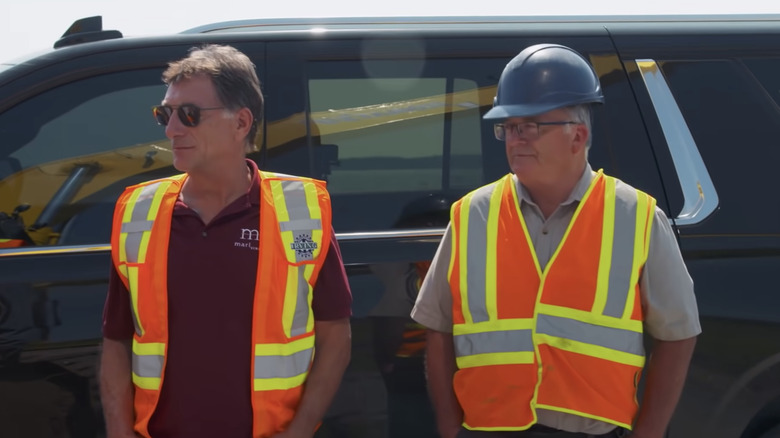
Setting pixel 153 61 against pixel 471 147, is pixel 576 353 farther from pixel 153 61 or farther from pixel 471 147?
pixel 153 61

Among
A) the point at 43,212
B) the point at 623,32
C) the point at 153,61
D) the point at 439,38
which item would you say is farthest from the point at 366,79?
the point at 43,212

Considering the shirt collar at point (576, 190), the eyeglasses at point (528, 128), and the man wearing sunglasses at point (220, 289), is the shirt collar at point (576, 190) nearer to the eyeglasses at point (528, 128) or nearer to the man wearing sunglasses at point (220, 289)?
the eyeglasses at point (528, 128)

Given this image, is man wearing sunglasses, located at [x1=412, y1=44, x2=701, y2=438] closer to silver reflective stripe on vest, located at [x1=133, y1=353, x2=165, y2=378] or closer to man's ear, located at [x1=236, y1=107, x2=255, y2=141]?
man's ear, located at [x1=236, y1=107, x2=255, y2=141]

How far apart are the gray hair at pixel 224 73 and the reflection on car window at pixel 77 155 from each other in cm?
65

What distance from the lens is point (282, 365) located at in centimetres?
234

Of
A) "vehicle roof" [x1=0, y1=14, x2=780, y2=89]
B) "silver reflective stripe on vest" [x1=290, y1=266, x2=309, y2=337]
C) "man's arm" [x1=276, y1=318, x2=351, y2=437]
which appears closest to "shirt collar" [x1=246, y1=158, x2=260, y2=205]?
"silver reflective stripe on vest" [x1=290, y1=266, x2=309, y2=337]

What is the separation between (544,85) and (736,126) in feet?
3.75

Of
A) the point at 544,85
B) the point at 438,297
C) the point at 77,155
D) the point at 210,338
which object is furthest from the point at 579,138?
the point at 77,155

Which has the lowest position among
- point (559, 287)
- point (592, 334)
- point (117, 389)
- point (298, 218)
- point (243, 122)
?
point (117, 389)

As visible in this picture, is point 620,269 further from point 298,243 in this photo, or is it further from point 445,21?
point 445,21

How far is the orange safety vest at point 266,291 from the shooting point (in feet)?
7.63

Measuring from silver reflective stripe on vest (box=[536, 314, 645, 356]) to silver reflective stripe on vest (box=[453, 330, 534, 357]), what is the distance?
1.6 inches

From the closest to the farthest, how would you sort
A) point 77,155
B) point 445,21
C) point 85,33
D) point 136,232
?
point 136,232
point 77,155
point 85,33
point 445,21

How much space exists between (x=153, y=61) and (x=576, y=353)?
1.68 meters
